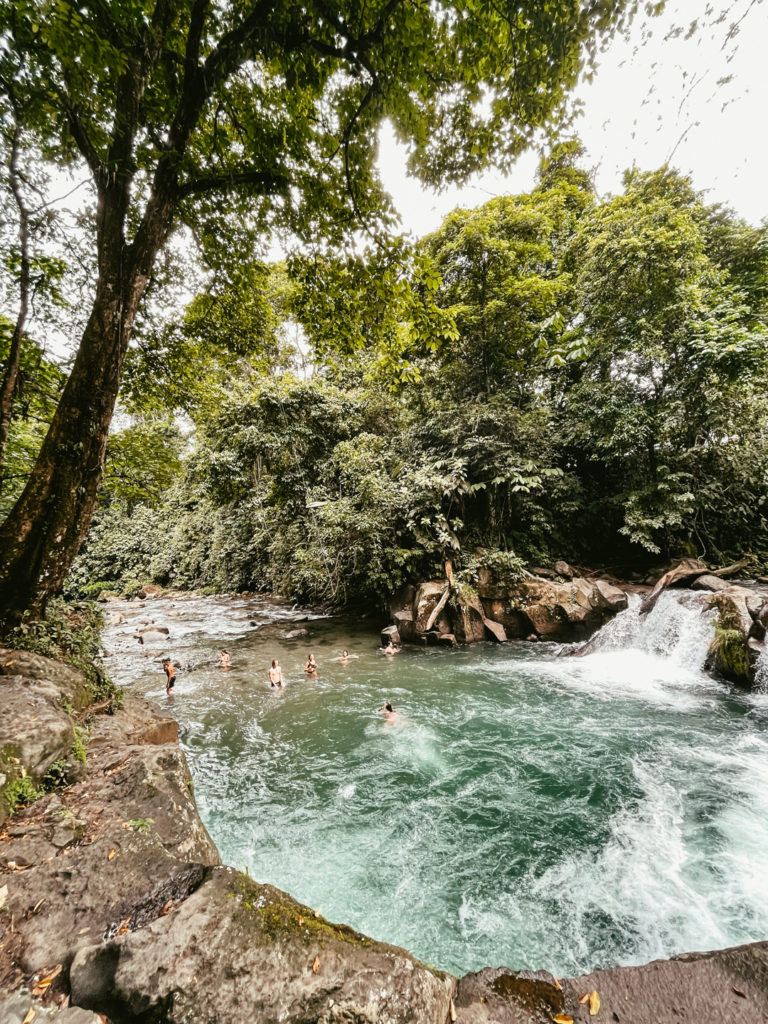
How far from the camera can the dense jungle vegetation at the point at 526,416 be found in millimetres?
10523

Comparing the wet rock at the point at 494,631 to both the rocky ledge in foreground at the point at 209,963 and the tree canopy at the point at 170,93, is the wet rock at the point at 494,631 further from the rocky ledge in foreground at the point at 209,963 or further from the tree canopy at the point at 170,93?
the tree canopy at the point at 170,93

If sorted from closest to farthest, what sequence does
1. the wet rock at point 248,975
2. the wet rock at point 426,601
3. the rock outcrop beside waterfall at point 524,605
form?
the wet rock at point 248,975
the rock outcrop beside waterfall at point 524,605
the wet rock at point 426,601

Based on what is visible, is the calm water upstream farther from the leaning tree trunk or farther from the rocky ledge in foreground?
the leaning tree trunk

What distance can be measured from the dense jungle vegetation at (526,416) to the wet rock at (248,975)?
6942 mm

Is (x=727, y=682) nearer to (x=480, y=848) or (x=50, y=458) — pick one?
(x=480, y=848)

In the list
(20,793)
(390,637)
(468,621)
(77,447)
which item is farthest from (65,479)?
(468,621)

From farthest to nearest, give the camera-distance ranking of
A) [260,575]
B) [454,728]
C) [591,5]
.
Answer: [260,575] < [454,728] < [591,5]

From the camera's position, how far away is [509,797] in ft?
17.5

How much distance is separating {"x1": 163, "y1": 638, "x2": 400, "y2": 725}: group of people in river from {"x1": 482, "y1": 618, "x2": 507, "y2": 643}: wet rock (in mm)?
2871

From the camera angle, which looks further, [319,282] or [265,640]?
[265,640]

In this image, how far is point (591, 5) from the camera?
144 inches

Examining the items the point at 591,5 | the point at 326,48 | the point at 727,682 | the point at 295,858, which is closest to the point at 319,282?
the point at 326,48

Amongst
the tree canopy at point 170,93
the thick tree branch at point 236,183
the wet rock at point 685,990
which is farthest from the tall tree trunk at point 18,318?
the wet rock at point 685,990

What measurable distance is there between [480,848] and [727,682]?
7102 millimetres
